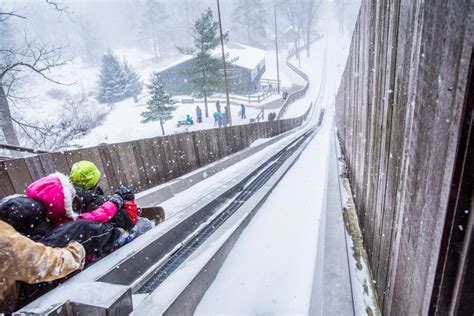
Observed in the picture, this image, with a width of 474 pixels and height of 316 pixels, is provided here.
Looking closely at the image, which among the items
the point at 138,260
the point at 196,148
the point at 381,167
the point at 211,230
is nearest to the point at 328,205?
the point at 211,230

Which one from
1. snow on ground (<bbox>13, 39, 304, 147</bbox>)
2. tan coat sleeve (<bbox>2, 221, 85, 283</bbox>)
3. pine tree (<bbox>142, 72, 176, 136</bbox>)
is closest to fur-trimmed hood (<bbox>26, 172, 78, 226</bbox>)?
tan coat sleeve (<bbox>2, 221, 85, 283</bbox>)

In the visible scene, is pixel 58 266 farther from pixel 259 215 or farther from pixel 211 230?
pixel 259 215

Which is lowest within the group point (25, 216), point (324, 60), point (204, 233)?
point (204, 233)

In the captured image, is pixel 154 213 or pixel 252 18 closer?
pixel 154 213

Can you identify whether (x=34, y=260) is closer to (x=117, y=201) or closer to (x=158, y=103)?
(x=117, y=201)


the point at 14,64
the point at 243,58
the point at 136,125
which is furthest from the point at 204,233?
the point at 243,58

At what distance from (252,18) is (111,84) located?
110 feet

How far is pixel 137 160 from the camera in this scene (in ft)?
18.4

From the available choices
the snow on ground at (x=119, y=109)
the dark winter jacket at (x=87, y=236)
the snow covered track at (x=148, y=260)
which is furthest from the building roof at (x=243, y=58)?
the dark winter jacket at (x=87, y=236)

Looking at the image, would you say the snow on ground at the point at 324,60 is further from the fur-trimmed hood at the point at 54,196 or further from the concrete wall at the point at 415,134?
the concrete wall at the point at 415,134

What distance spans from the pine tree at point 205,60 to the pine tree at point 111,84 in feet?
65.3

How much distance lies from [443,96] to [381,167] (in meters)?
0.94

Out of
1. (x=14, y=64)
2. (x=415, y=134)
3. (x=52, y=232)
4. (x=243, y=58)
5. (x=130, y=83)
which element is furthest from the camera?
(x=130, y=83)

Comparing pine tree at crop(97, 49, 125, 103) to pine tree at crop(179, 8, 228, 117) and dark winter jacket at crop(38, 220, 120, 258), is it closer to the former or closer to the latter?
pine tree at crop(179, 8, 228, 117)
